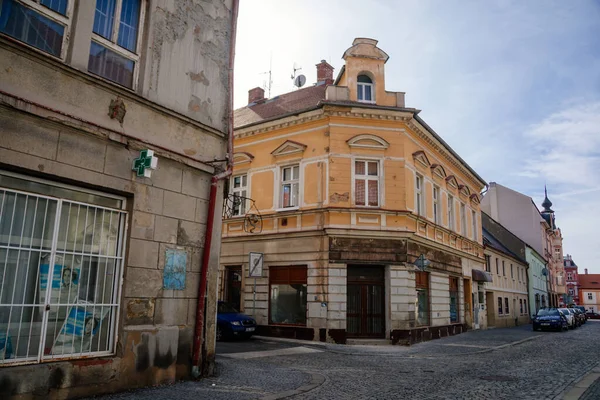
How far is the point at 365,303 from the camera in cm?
1705

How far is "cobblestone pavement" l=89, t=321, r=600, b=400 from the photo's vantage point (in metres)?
7.85

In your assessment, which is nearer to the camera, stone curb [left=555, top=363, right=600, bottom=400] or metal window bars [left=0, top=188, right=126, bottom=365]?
metal window bars [left=0, top=188, right=126, bottom=365]

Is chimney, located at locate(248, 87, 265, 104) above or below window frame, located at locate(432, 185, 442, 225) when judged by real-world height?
above

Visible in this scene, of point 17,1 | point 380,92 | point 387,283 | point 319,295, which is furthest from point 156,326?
point 380,92

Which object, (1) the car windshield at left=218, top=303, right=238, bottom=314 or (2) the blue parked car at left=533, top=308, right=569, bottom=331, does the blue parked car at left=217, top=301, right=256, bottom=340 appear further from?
(2) the blue parked car at left=533, top=308, right=569, bottom=331

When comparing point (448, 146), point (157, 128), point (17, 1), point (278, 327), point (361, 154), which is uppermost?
point (448, 146)

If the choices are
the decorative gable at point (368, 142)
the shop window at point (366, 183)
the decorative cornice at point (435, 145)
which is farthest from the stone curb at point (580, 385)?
the decorative cornice at point (435, 145)

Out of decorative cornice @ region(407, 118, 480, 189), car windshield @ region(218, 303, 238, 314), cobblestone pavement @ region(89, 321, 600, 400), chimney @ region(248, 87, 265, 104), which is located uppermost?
chimney @ region(248, 87, 265, 104)

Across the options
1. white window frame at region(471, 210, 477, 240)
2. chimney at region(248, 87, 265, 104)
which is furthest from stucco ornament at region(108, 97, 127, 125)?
white window frame at region(471, 210, 477, 240)

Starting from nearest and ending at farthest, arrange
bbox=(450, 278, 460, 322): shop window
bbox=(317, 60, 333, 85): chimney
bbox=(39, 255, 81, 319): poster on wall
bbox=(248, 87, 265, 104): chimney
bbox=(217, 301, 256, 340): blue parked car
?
1. bbox=(39, 255, 81, 319): poster on wall
2. bbox=(217, 301, 256, 340): blue parked car
3. bbox=(450, 278, 460, 322): shop window
4. bbox=(317, 60, 333, 85): chimney
5. bbox=(248, 87, 265, 104): chimney

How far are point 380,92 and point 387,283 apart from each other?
7.70 m

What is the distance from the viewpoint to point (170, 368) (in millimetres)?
7848

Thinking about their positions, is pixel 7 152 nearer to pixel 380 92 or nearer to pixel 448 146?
pixel 380 92

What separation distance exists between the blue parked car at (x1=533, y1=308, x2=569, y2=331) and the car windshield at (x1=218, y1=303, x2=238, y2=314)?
806 inches
